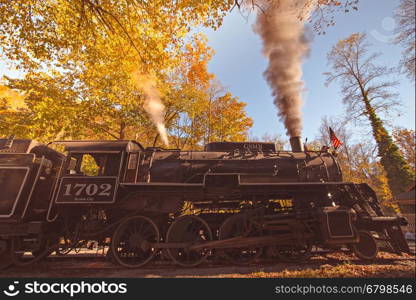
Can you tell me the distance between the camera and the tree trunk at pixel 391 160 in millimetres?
14445

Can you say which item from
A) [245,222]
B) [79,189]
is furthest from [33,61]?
[245,222]

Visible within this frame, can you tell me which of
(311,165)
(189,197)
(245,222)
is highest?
(311,165)

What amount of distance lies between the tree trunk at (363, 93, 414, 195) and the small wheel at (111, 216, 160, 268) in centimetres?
1829

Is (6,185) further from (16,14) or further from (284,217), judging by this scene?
(284,217)

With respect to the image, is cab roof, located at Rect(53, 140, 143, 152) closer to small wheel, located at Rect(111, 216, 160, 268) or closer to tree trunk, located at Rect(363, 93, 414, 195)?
small wheel, located at Rect(111, 216, 160, 268)

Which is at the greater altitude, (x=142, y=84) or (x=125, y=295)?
(x=142, y=84)

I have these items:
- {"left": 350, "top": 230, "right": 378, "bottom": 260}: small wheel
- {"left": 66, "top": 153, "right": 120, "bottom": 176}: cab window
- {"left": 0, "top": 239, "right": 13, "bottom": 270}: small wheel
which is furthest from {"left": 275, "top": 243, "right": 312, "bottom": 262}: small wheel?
{"left": 0, "top": 239, "right": 13, "bottom": 270}: small wheel

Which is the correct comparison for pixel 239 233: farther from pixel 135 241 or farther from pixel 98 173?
pixel 98 173

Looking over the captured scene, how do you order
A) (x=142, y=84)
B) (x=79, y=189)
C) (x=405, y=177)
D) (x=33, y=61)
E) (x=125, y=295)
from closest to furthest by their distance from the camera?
(x=125, y=295)
(x=79, y=189)
(x=33, y=61)
(x=142, y=84)
(x=405, y=177)

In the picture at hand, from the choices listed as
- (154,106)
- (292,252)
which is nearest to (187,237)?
(292,252)

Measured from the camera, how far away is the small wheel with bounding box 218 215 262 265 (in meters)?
4.95

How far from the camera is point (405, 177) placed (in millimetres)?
14383

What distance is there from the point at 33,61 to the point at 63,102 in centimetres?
245

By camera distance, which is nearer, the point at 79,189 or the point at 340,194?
the point at 79,189
